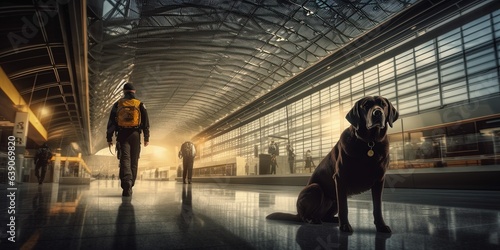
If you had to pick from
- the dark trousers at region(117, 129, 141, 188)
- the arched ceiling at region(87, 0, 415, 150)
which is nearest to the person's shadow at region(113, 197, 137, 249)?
the dark trousers at region(117, 129, 141, 188)

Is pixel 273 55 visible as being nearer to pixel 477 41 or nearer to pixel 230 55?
pixel 230 55

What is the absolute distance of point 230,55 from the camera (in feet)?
93.5

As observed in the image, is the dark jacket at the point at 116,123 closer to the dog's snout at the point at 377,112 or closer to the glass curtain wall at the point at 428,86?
the dog's snout at the point at 377,112

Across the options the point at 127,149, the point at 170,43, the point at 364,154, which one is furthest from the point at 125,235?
the point at 170,43

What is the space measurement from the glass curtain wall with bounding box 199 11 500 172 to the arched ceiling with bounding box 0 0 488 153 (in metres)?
2.85

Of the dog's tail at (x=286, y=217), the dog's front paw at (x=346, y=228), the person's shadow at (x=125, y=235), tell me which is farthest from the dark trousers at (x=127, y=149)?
the dog's front paw at (x=346, y=228)

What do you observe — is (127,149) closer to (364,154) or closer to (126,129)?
(126,129)

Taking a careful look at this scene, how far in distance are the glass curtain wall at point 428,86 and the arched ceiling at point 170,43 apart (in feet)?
9.36

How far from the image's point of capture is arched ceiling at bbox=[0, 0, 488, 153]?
32.1ft

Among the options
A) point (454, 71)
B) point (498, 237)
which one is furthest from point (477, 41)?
point (498, 237)

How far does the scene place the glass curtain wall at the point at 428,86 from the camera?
531 inches

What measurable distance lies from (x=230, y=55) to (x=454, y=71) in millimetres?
17951

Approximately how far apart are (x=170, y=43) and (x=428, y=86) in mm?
19952

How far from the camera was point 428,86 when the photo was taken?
20203 millimetres
